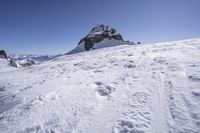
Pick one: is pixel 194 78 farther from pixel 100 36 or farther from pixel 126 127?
pixel 100 36

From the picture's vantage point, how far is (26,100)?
492cm

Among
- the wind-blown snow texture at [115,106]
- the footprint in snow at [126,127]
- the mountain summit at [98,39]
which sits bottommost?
the footprint in snow at [126,127]

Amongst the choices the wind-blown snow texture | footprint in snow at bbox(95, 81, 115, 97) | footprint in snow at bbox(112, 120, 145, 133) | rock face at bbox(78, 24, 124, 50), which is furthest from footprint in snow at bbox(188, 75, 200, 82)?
rock face at bbox(78, 24, 124, 50)

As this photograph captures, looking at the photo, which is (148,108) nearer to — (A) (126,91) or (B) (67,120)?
(A) (126,91)

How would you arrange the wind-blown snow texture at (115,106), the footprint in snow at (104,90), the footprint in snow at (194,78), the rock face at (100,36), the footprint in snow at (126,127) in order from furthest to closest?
the rock face at (100,36) → the footprint in snow at (104,90) → the footprint in snow at (194,78) → the wind-blown snow texture at (115,106) → the footprint in snow at (126,127)

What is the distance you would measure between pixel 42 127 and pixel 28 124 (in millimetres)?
453

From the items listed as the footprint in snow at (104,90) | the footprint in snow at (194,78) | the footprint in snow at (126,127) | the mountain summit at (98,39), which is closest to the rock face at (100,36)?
the mountain summit at (98,39)

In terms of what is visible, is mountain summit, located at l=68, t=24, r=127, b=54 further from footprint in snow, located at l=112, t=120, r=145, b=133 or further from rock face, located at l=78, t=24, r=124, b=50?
footprint in snow, located at l=112, t=120, r=145, b=133

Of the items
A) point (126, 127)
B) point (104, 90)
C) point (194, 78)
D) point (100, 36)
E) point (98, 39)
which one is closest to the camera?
point (126, 127)

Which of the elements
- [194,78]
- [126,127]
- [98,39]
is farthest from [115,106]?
[98,39]

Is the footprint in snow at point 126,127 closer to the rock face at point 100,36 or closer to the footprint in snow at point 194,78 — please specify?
the footprint in snow at point 194,78

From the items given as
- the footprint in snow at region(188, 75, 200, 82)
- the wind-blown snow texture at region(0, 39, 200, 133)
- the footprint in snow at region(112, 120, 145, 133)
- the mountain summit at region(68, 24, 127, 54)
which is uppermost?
the mountain summit at region(68, 24, 127, 54)

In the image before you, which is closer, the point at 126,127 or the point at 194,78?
the point at 126,127

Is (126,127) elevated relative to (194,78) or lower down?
lower down
